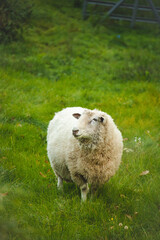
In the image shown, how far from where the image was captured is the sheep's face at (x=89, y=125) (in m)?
3.51

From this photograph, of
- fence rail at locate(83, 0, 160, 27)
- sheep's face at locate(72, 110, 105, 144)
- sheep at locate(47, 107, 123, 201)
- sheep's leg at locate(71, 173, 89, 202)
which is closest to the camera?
sheep's face at locate(72, 110, 105, 144)

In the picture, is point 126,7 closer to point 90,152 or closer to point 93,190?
point 90,152

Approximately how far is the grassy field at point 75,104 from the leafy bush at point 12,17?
1.14 feet

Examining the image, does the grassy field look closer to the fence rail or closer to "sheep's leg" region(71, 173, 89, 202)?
"sheep's leg" region(71, 173, 89, 202)

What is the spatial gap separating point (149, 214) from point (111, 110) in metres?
3.96

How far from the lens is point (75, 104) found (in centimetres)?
703

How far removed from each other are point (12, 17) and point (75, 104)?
476cm

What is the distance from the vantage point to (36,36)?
11.3 m

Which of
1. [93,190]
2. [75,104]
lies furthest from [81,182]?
[75,104]

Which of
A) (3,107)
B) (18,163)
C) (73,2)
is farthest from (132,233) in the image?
(73,2)

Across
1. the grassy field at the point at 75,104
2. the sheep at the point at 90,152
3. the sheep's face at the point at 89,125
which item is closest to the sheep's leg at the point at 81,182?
the sheep at the point at 90,152

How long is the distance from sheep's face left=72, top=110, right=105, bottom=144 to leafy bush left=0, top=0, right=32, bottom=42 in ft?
23.4

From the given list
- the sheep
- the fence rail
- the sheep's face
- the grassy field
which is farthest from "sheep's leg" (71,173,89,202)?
the fence rail

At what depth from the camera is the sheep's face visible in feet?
11.5
